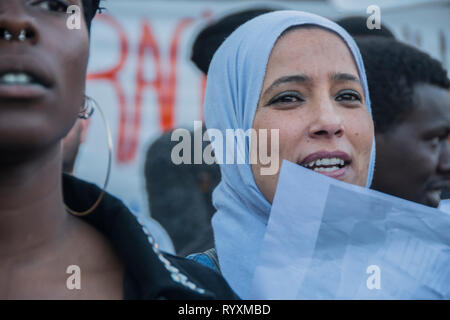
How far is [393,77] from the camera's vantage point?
7.32 ft

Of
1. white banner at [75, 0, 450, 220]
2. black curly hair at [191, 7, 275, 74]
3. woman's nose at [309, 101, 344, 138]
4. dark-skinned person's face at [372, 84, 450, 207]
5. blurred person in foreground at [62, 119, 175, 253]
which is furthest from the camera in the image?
white banner at [75, 0, 450, 220]

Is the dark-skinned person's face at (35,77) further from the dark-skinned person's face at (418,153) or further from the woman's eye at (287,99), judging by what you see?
the dark-skinned person's face at (418,153)

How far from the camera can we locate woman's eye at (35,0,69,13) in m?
1.23

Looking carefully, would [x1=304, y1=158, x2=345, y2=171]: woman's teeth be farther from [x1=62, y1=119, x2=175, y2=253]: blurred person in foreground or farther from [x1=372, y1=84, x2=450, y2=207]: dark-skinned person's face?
[x1=62, y1=119, x2=175, y2=253]: blurred person in foreground

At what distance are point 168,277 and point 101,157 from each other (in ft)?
10.9

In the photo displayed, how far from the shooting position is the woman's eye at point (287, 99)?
1663mm

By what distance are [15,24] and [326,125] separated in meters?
0.77

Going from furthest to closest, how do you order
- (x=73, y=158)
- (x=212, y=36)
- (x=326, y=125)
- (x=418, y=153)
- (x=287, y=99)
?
1. (x=212, y=36)
2. (x=73, y=158)
3. (x=418, y=153)
4. (x=287, y=99)
5. (x=326, y=125)

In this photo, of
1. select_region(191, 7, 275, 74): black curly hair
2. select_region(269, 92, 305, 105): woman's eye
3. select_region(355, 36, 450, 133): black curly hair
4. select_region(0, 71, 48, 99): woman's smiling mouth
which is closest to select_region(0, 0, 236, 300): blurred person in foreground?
select_region(0, 71, 48, 99): woman's smiling mouth

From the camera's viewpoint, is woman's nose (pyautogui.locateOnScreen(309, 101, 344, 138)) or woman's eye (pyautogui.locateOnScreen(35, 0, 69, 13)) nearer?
woman's eye (pyautogui.locateOnScreen(35, 0, 69, 13))

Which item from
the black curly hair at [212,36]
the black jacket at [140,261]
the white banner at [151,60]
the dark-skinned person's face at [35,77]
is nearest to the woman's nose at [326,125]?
the black jacket at [140,261]

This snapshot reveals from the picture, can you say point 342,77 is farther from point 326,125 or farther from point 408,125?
point 408,125

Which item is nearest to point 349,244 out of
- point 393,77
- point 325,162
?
point 325,162
